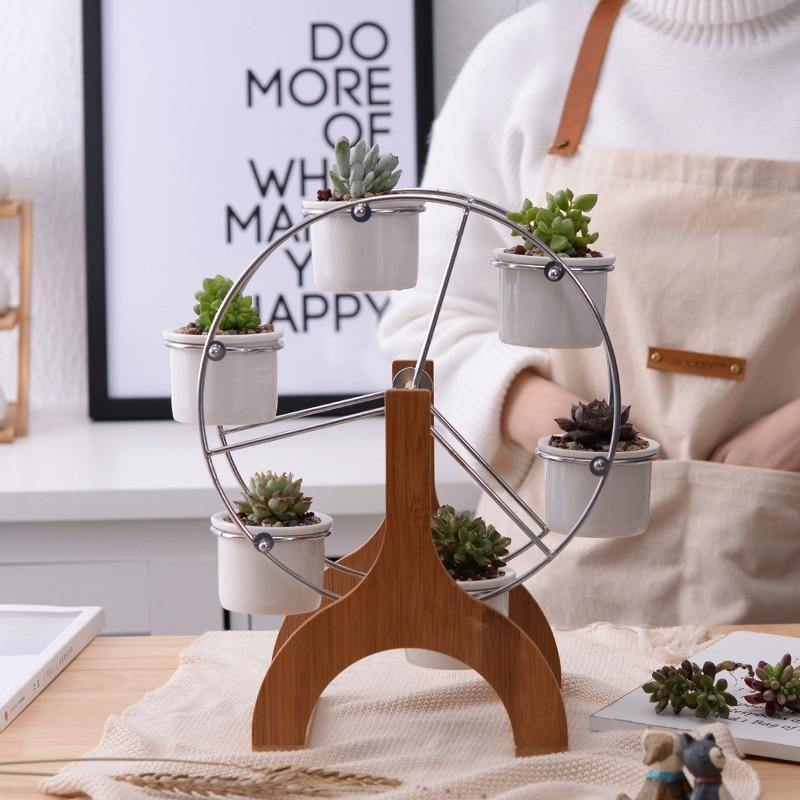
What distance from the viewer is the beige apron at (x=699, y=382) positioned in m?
1.21

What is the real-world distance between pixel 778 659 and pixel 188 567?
2.69ft

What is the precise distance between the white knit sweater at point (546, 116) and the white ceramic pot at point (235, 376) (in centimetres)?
54

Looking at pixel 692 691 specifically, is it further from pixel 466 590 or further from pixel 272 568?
pixel 272 568

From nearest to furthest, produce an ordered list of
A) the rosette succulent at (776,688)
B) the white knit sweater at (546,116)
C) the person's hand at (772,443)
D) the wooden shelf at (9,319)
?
the rosette succulent at (776,688) < the person's hand at (772,443) < the white knit sweater at (546,116) < the wooden shelf at (9,319)

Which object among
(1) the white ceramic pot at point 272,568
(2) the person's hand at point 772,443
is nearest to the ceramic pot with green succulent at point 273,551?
(1) the white ceramic pot at point 272,568

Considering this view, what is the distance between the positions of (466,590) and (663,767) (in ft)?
0.67

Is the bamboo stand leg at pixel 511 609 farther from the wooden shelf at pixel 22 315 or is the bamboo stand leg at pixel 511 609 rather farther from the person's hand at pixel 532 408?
the wooden shelf at pixel 22 315

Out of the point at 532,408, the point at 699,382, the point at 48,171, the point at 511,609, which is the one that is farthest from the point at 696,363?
the point at 48,171

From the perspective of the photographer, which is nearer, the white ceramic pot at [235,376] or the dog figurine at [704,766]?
the dog figurine at [704,766]

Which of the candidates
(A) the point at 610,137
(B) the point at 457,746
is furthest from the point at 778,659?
(A) the point at 610,137

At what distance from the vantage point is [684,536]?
4.02ft

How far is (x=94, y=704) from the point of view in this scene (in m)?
0.86

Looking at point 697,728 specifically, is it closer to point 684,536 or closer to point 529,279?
point 529,279

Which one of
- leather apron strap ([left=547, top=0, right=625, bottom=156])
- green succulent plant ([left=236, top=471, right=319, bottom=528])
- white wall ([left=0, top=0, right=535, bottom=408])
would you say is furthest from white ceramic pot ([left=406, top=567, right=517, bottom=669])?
white wall ([left=0, top=0, right=535, bottom=408])
